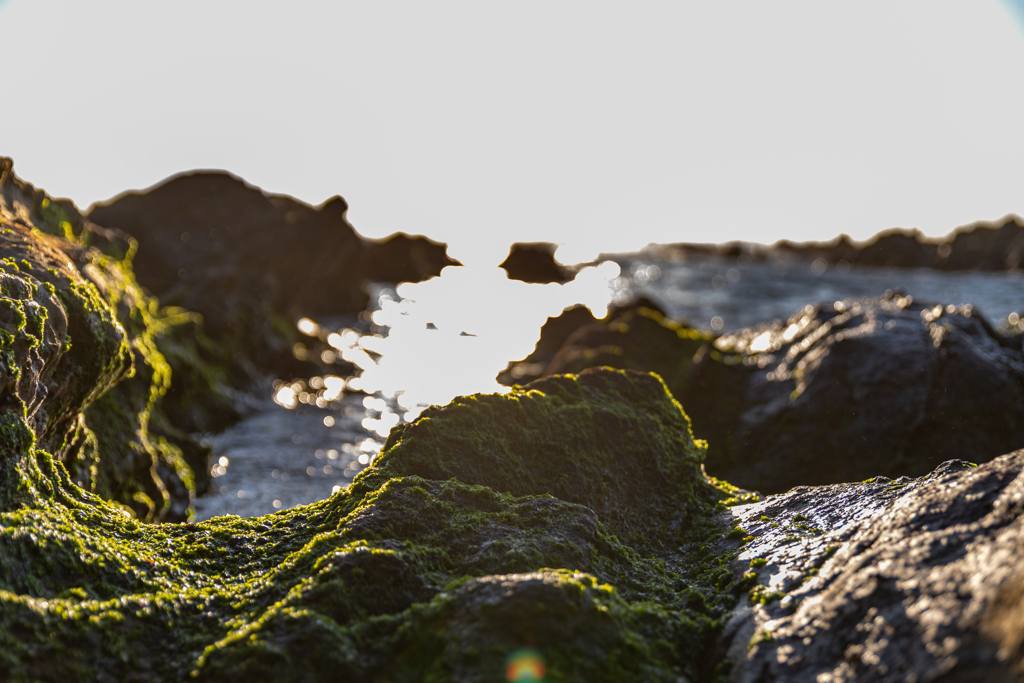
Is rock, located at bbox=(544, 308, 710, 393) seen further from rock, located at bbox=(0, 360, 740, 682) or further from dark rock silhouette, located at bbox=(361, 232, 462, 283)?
dark rock silhouette, located at bbox=(361, 232, 462, 283)

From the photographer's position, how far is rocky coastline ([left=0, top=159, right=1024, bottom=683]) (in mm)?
3779

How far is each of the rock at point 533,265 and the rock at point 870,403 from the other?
62.4 m

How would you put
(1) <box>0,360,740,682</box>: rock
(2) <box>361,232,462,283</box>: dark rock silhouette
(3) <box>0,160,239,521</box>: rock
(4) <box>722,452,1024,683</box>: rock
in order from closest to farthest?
1. (4) <box>722,452,1024,683</box>: rock
2. (1) <box>0,360,740,682</box>: rock
3. (3) <box>0,160,239,521</box>: rock
4. (2) <box>361,232,462,283</box>: dark rock silhouette

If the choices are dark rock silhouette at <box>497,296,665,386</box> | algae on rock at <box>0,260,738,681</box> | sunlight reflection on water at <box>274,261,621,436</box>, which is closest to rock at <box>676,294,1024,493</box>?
sunlight reflection on water at <box>274,261,621,436</box>

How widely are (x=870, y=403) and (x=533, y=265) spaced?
67882 millimetres

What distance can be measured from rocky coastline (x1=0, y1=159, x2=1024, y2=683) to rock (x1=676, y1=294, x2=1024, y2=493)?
0.25ft

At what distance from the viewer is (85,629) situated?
12.9 feet

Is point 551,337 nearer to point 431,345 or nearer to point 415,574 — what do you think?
point 431,345

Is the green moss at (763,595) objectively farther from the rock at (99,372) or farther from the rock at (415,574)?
the rock at (99,372)

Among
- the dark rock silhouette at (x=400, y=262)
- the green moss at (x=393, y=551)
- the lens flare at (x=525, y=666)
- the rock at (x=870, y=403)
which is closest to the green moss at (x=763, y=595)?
the green moss at (x=393, y=551)

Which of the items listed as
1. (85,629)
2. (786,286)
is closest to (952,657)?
(85,629)

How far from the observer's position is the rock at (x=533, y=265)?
7581 cm

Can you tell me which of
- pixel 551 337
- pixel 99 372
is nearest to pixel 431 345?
pixel 551 337

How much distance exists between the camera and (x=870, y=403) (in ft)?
37.8
